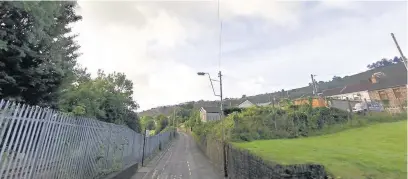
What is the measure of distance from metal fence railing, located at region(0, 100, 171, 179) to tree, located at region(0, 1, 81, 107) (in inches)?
90.2

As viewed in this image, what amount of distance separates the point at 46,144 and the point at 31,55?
4320 millimetres

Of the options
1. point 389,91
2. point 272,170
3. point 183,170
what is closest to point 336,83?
point 183,170

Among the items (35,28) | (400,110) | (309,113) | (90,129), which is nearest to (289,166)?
(400,110)

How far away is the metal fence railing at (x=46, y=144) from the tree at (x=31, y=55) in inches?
90.2

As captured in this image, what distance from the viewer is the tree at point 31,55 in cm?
728

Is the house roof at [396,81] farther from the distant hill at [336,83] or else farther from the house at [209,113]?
the house at [209,113]

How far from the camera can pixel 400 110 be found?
8812mm

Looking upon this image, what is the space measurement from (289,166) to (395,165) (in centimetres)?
302

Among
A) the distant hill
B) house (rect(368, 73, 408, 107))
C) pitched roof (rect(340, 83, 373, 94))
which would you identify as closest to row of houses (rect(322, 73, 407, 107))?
house (rect(368, 73, 408, 107))

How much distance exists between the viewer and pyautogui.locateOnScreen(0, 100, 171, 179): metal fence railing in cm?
434

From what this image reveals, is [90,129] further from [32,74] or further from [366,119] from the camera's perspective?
[366,119]

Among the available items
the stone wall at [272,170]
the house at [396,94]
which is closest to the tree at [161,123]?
the stone wall at [272,170]

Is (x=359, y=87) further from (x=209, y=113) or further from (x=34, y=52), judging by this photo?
(x=209, y=113)

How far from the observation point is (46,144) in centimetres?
553
